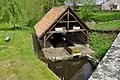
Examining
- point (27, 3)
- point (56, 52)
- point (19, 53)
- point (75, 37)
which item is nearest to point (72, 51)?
point (56, 52)

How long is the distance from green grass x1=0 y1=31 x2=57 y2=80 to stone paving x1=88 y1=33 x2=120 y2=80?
13250 millimetres

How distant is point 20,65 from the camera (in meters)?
20.0

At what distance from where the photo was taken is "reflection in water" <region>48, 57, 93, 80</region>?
21.8 meters

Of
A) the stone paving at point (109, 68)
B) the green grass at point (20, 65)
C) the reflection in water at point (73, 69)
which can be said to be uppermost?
the stone paving at point (109, 68)

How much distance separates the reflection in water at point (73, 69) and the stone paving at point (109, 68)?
17525 millimetres

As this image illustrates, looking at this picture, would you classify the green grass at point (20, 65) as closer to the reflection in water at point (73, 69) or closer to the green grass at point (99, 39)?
the reflection in water at point (73, 69)

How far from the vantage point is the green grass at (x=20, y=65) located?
17156 mm

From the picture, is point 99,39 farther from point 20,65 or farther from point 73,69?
point 20,65

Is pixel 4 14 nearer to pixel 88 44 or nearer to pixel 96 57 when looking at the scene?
pixel 88 44

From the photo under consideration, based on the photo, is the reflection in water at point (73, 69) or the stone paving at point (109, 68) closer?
the stone paving at point (109, 68)

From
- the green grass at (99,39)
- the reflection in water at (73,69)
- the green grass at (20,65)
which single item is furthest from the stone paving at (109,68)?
the green grass at (99,39)

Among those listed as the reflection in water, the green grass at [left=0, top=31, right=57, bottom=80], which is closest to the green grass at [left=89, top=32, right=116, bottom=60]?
the reflection in water

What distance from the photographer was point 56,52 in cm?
2856

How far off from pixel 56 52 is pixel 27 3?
113 ft
